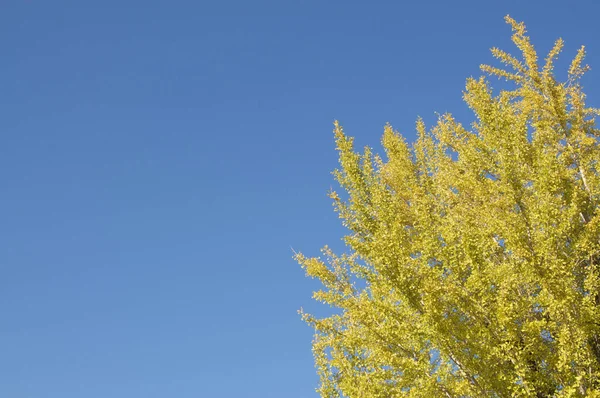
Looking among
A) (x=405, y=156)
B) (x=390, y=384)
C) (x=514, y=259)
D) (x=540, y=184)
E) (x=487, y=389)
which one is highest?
(x=405, y=156)

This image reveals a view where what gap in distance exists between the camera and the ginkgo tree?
794 centimetres

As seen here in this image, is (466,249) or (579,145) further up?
(579,145)

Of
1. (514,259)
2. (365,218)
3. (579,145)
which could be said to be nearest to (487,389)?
(514,259)

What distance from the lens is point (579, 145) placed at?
1201 centimetres

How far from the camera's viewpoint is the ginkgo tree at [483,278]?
313 inches

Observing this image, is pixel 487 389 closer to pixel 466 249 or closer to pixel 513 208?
pixel 466 249

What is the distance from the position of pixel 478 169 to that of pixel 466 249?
3.51 meters

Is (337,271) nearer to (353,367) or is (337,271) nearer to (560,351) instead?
(353,367)

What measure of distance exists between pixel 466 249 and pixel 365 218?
3085 millimetres

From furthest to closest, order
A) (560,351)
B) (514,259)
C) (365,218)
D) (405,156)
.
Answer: (405,156) → (365,218) → (514,259) → (560,351)

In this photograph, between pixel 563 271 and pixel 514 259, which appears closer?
pixel 563 271

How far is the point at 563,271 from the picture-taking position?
7797 millimetres

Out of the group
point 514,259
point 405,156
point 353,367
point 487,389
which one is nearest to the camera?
point 487,389

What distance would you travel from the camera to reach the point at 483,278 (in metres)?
8.02
